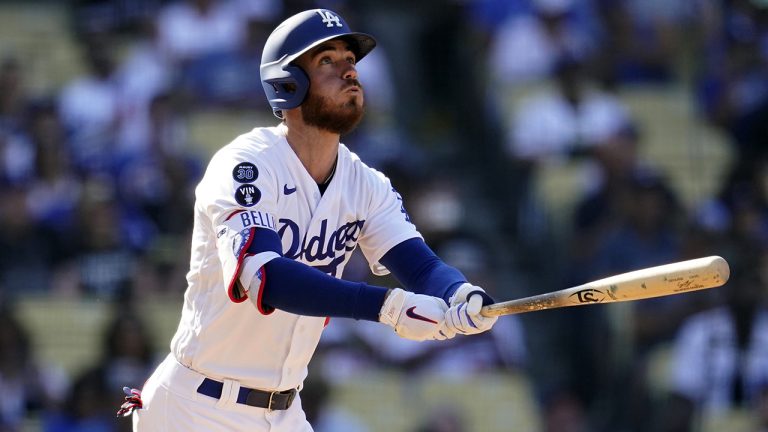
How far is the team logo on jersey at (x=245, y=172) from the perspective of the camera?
379 centimetres

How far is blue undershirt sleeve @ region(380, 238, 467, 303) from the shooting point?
3.90 m

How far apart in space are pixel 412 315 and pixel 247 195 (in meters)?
0.64

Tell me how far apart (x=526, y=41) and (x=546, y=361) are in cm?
215

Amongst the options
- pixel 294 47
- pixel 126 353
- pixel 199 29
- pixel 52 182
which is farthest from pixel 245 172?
pixel 199 29

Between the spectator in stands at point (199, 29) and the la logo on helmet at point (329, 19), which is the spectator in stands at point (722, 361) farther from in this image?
the la logo on helmet at point (329, 19)

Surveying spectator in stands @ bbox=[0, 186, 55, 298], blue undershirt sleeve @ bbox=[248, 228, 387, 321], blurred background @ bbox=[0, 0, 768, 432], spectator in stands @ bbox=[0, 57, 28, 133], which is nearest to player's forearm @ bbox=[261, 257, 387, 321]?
blue undershirt sleeve @ bbox=[248, 228, 387, 321]

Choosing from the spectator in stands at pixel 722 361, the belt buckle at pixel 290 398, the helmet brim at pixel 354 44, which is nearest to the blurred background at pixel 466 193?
the spectator in stands at pixel 722 361

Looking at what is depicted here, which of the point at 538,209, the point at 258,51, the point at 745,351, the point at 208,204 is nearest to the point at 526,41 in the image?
the point at 538,209

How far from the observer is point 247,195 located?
3.76 metres

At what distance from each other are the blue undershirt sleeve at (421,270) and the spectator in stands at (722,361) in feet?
11.3

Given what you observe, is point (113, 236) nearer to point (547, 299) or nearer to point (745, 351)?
point (745, 351)

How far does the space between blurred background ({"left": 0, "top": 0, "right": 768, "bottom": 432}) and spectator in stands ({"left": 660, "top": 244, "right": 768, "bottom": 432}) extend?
12mm

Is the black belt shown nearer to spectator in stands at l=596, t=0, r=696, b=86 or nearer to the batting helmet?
the batting helmet

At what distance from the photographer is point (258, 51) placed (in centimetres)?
838
